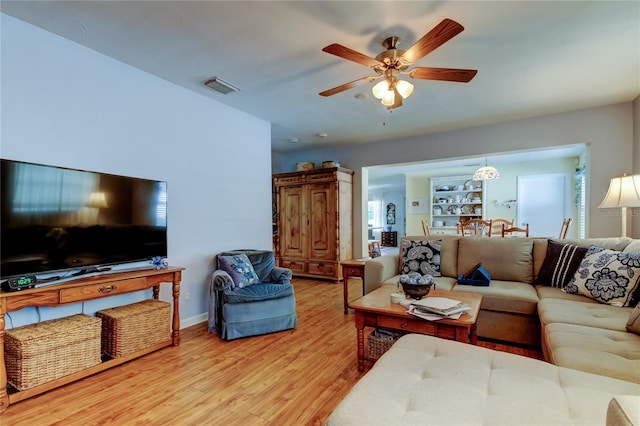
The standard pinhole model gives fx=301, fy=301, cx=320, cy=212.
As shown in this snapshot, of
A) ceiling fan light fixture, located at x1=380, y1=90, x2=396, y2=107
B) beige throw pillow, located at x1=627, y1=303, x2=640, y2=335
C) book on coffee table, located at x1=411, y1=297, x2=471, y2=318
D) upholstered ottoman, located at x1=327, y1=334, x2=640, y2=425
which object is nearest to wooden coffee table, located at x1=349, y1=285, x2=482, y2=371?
book on coffee table, located at x1=411, y1=297, x2=471, y2=318

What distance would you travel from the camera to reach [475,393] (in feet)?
3.64

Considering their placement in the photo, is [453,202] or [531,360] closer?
[531,360]

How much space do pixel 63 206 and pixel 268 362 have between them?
6.14 feet

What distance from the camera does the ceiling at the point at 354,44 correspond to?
78.4 inches

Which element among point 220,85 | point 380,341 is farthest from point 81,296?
point 220,85

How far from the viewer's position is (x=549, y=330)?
1844mm

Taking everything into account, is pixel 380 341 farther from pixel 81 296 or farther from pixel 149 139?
pixel 149 139

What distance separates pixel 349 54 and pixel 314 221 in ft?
11.7

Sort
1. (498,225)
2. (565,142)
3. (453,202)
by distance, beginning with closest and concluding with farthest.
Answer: (565,142) → (498,225) → (453,202)

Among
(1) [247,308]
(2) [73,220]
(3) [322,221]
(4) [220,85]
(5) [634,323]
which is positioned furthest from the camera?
(3) [322,221]

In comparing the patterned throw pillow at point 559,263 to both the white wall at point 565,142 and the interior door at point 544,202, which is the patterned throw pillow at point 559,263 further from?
the interior door at point 544,202

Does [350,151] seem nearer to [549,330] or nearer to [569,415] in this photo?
[549,330]

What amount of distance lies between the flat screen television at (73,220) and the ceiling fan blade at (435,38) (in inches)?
93.3

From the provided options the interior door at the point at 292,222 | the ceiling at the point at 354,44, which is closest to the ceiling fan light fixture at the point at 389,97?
the ceiling at the point at 354,44
